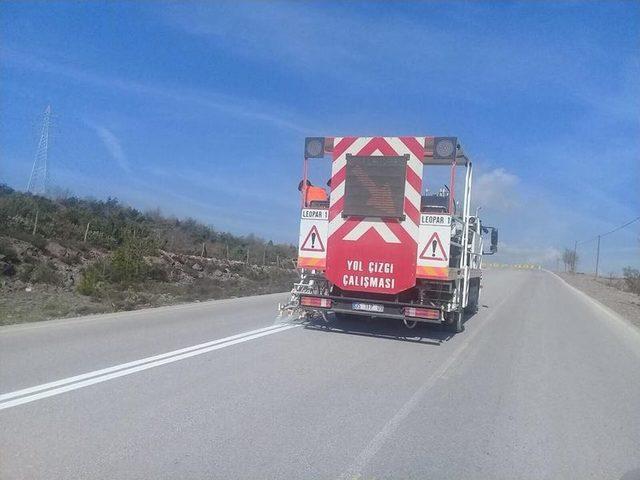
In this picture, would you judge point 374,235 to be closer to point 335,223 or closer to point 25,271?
point 335,223

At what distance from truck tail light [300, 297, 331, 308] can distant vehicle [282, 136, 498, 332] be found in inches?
0.7

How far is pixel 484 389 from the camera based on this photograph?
24.8 ft

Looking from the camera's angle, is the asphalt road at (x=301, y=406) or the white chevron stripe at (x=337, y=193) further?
the white chevron stripe at (x=337, y=193)

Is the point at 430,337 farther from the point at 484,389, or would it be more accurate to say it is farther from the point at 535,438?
the point at 535,438

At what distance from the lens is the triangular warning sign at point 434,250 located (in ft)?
33.4

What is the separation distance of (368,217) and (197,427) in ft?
20.2

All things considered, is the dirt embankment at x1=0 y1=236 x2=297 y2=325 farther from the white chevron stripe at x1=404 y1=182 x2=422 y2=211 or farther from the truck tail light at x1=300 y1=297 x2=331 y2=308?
the white chevron stripe at x1=404 y1=182 x2=422 y2=211

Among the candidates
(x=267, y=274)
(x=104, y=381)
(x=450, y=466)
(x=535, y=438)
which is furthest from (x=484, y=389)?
(x=267, y=274)

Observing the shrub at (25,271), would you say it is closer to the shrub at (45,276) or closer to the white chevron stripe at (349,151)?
the shrub at (45,276)

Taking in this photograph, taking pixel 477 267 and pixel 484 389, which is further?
pixel 477 267

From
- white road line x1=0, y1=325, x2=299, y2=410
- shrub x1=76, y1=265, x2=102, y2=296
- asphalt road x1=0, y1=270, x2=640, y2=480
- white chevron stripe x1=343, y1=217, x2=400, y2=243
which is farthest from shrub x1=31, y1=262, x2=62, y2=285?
white chevron stripe x1=343, y1=217, x2=400, y2=243

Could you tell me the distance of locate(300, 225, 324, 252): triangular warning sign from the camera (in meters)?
11.1

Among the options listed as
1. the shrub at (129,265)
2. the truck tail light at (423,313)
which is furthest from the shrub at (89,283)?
the truck tail light at (423,313)

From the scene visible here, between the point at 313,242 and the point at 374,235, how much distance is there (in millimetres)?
1228
